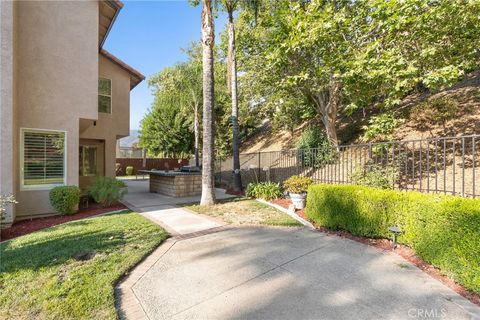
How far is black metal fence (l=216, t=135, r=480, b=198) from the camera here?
6.48 m

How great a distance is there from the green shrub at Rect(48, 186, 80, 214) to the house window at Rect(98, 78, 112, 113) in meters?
5.24

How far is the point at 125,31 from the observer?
11469 mm

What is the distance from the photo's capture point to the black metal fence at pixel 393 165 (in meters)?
6.48

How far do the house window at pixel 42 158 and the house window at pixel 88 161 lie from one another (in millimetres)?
4668

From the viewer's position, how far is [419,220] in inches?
166

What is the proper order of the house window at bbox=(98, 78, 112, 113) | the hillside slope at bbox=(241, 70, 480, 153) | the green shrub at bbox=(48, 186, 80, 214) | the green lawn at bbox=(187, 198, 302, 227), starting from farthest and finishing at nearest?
the house window at bbox=(98, 78, 112, 113) → the hillside slope at bbox=(241, 70, 480, 153) → the green shrub at bbox=(48, 186, 80, 214) → the green lawn at bbox=(187, 198, 302, 227)

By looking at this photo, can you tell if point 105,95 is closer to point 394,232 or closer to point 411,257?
point 394,232

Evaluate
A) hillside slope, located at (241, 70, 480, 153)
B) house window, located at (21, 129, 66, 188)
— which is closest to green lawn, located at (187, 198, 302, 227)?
house window, located at (21, 129, 66, 188)

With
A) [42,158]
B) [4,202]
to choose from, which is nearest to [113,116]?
[42,158]

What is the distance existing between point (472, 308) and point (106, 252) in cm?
550

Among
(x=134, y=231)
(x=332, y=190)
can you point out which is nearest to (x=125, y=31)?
(x=134, y=231)

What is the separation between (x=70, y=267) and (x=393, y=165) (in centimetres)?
751

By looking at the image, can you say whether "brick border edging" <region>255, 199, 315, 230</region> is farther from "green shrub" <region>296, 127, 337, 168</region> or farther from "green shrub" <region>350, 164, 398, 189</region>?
"green shrub" <region>296, 127, 337, 168</region>

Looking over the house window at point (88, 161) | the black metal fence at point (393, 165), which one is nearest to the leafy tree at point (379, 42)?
the black metal fence at point (393, 165)
